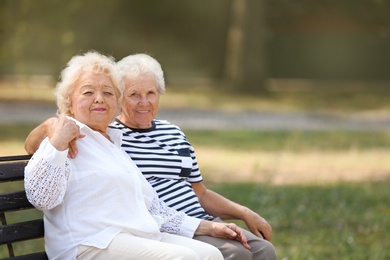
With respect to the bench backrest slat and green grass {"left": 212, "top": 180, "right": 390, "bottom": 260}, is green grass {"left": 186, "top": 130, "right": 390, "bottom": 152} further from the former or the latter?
the bench backrest slat

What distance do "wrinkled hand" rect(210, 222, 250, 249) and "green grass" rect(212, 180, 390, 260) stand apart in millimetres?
2286

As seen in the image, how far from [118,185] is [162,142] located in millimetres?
646

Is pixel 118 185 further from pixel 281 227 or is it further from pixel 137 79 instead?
pixel 281 227

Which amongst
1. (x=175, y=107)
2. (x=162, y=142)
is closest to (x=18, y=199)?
(x=162, y=142)

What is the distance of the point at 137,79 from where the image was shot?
4.47m

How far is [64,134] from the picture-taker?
3.77 m

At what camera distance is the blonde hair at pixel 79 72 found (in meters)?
4.07

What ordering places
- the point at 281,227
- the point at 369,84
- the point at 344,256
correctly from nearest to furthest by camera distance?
1. the point at 344,256
2. the point at 281,227
3. the point at 369,84

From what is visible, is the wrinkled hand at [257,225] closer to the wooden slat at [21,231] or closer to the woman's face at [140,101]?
the woman's face at [140,101]

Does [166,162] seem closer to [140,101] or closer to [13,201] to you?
[140,101]

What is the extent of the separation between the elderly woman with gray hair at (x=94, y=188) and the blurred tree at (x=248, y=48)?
857 inches

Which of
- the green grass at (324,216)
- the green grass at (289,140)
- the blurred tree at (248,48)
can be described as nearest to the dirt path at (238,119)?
the green grass at (289,140)

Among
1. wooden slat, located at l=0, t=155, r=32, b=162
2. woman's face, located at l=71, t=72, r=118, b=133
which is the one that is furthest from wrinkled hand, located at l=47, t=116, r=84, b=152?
wooden slat, located at l=0, t=155, r=32, b=162

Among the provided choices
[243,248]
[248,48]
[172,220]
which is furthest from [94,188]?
[248,48]
